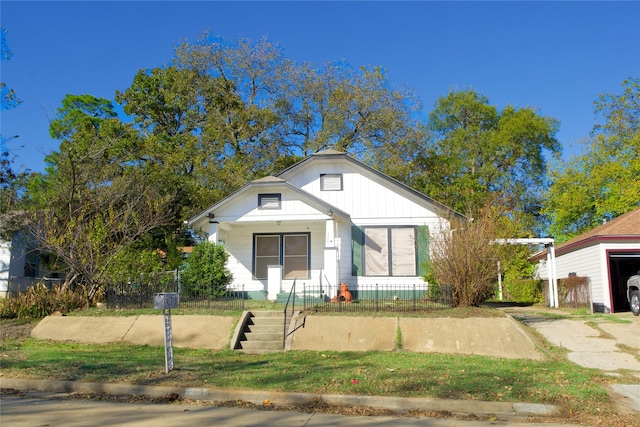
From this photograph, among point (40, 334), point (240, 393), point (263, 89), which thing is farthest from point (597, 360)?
point (263, 89)

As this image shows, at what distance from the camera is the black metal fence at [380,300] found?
46.5ft

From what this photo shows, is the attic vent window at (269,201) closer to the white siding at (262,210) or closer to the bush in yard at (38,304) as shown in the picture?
the white siding at (262,210)

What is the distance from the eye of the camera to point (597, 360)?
10.3 metres

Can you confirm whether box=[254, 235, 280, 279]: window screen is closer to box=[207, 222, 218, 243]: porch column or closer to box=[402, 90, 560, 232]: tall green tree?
box=[207, 222, 218, 243]: porch column

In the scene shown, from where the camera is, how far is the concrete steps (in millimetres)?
11898

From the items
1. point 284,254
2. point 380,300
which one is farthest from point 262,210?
point 380,300

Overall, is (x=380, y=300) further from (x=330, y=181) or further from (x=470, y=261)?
(x=330, y=181)

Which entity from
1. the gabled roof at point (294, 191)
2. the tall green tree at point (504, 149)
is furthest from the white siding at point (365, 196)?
the tall green tree at point (504, 149)

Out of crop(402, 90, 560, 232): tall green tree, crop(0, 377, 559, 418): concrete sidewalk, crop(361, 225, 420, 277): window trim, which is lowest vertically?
crop(0, 377, 559, 418): concrete sidewalk

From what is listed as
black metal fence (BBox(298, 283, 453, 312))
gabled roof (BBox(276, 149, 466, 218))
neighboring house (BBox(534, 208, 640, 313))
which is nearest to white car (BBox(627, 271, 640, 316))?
neighboring house (BBox(534, 208, 640, 313))

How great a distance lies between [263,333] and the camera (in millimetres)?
12609

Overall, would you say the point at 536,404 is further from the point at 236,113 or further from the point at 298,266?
the point at 236,113

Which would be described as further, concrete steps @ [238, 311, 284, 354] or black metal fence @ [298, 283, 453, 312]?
black metal fence @ [298, 283, 453, 312]

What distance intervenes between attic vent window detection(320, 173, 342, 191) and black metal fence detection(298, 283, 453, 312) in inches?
154
